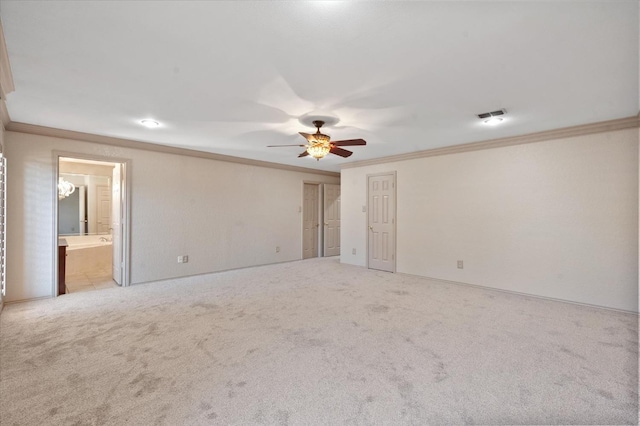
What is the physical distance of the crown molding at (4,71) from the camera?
6.76 ft

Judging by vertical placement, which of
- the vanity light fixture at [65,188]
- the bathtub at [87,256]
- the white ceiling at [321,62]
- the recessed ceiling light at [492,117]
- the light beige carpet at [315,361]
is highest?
the white ceiling at [321,62]

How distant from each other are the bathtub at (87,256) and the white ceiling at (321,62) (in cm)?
343

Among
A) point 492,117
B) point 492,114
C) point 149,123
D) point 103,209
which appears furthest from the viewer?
point 103,209

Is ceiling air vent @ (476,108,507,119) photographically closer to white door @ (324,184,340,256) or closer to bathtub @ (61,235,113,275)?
white door @ (324,184,340,256)

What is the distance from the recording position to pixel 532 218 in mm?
4367

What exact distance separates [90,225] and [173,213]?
3896 millimetres

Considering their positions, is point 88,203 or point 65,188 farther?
point 88,203

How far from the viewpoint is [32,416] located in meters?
1.82

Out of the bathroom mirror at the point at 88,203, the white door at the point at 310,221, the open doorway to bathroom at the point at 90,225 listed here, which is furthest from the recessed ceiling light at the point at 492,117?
the bathroom mirror at the point at 88,203

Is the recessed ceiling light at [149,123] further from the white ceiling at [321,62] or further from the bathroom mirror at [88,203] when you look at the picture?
the bathroom mirror at [88,203]

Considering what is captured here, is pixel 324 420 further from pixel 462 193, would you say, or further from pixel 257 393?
pixel 462 193

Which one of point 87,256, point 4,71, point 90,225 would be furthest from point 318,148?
point 90,225

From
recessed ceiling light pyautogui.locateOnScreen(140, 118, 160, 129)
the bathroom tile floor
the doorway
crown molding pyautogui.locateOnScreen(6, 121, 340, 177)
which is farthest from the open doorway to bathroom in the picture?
the doorway

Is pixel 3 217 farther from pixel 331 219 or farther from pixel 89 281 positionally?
pixel 331 219
